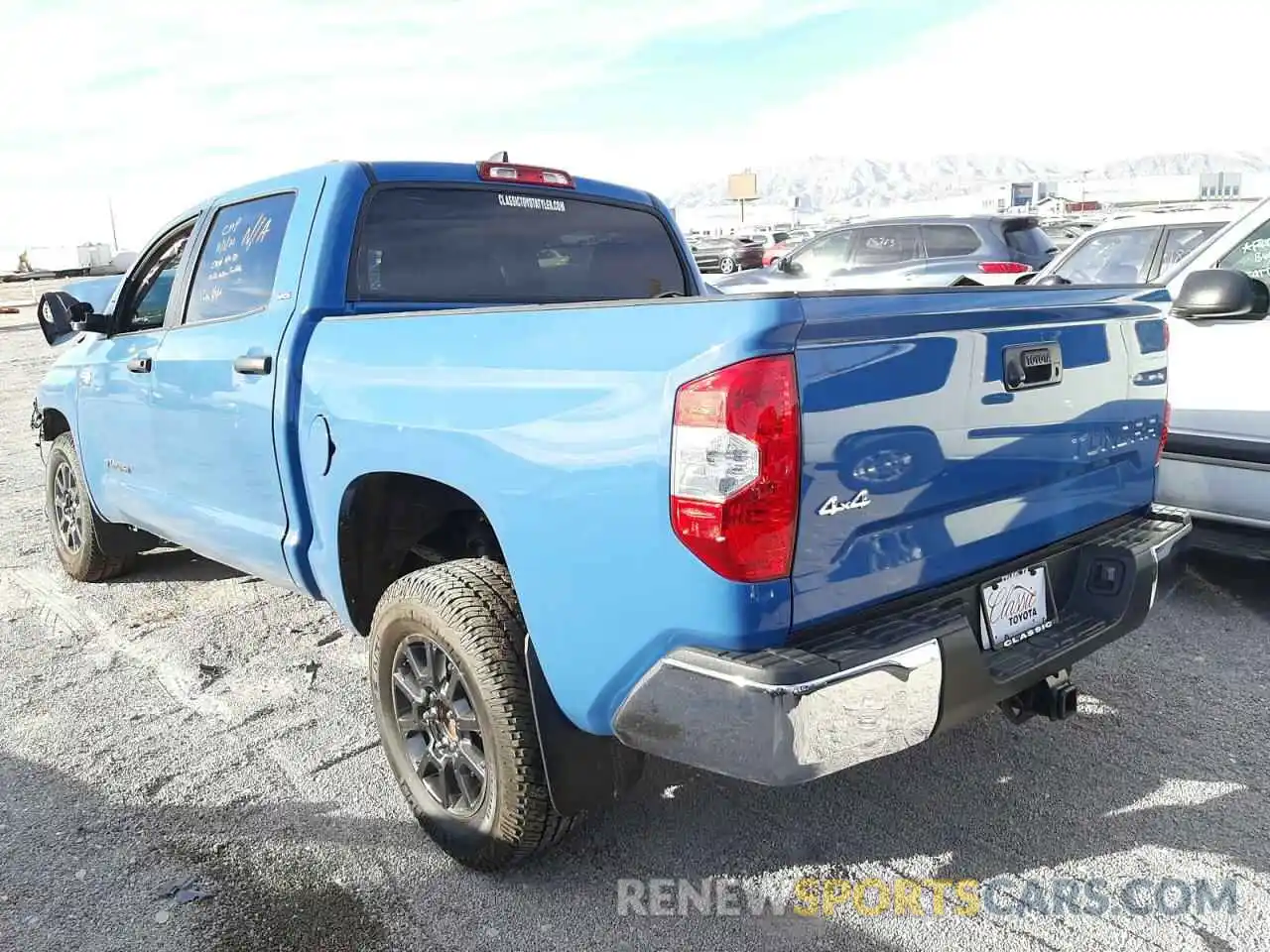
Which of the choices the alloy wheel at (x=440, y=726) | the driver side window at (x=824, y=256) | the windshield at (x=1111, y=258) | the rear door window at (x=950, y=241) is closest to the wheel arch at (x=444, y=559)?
the alloy wheel at (x=440, y=726)

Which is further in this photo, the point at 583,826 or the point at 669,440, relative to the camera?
the point at 583,826

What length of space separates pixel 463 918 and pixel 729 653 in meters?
1.10

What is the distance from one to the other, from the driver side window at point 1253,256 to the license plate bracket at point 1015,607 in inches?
100

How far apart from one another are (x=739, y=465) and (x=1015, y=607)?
1.00 metres

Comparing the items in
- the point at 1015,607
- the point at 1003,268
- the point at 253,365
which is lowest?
the point at 1015,607

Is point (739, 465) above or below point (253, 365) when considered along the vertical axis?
below

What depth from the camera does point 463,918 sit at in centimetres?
260

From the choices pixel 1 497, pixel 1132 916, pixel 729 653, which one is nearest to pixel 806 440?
pixel 729 653

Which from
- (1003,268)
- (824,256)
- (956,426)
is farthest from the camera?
(824,256)

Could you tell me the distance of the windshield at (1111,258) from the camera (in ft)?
26.4

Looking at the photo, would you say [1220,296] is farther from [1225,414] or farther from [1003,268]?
[1003,268]

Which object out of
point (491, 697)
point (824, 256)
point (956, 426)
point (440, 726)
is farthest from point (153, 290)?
point (824, 256)

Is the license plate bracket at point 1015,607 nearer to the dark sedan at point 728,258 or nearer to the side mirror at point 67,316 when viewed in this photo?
the side mirror at point 67,316

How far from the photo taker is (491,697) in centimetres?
254
